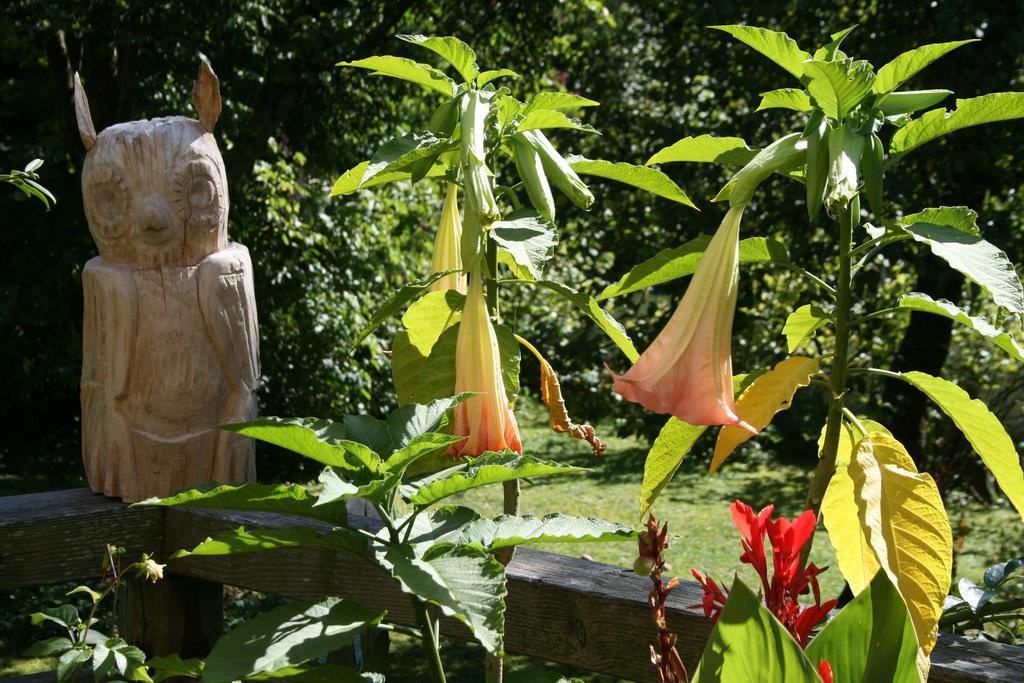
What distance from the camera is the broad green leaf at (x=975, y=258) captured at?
1012mm

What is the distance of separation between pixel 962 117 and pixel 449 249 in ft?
2.19

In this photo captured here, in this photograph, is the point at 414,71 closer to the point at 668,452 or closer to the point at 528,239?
the point at 528,239

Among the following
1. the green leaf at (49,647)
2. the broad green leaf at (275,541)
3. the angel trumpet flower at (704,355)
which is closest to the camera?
the angel trumpet flower at (704,355)

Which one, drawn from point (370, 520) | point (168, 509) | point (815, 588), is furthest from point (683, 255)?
point (168, 509)

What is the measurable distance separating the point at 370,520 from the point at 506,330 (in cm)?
66

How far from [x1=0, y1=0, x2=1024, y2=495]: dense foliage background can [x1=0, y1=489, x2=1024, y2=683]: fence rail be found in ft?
10.2

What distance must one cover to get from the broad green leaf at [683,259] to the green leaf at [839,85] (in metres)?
0.25

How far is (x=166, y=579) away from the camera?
7.44ft

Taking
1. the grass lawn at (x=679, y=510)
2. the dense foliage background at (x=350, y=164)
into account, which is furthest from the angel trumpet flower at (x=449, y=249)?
the dense foliage background at (x=350, y=164)

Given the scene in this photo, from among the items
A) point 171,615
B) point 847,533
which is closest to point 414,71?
point 847,533

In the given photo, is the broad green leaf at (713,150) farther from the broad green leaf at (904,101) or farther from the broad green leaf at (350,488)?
the broad green leaf at (350,488)

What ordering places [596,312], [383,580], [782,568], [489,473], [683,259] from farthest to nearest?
[383,580] → [596,312] → [683,259] → [489,473] → [782,568]

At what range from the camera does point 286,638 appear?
1099 millimetres

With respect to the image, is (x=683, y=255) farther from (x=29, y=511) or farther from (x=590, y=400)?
(x=590, y=400)
